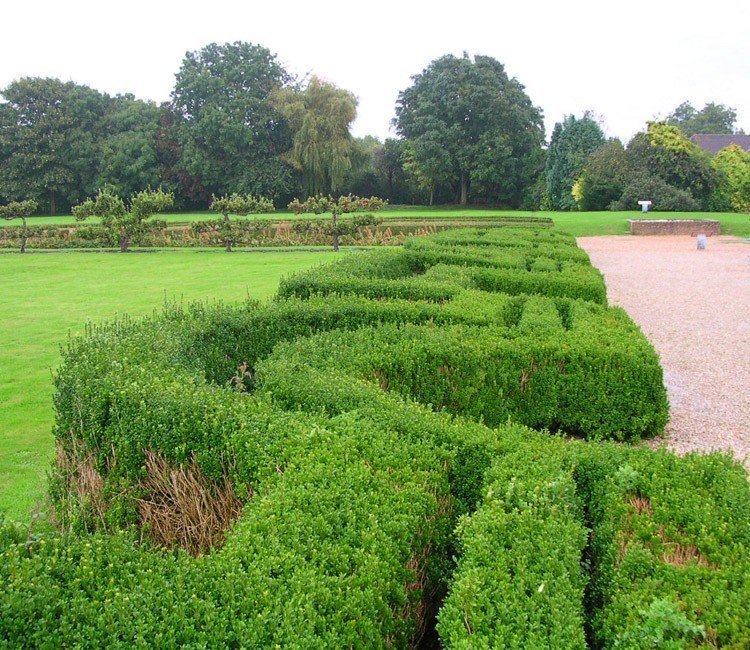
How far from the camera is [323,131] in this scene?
38.3 meters

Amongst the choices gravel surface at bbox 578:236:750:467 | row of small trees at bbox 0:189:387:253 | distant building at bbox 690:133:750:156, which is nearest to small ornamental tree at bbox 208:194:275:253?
row of small trees at bbox 0:189:387:253

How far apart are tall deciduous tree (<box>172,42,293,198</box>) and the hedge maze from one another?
37364mm

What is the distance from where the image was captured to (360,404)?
4.36 metres

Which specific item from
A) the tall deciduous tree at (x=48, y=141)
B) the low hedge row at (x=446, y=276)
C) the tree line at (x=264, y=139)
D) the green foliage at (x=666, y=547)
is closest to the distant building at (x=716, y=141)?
the tree line at (x=264, y=139)

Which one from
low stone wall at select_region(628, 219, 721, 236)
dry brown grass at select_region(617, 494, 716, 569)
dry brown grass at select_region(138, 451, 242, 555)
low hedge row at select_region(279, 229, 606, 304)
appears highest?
low stone wall at select_region(628, 219, 721, 236)

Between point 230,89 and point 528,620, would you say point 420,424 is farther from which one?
point 230,89

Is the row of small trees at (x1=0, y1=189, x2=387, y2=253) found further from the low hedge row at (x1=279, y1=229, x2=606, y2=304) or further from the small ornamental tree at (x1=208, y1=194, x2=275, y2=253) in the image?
the low hedge row at (x1=279, y1=229, x2=606, y2=304)

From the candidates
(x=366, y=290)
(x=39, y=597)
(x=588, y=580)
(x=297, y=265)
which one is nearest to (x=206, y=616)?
(x=39, y=597)

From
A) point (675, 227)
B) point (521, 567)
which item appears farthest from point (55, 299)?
point (675, 227)

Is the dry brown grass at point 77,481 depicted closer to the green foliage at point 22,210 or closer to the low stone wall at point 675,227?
the green foliage at point 22,210

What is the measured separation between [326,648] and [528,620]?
0.78 metres

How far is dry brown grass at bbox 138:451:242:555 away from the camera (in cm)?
377

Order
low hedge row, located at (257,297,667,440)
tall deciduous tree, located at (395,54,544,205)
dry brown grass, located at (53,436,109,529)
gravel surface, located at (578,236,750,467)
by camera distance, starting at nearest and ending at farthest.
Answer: dry brown grass, located at (53,436,109,529) < low hedge row, located at (257,297,667,440) < gravel surface, located at (578,236,750,467) < tall deciduous tree, located at (395,54,544,205)

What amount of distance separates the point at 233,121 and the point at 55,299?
3197 cm
